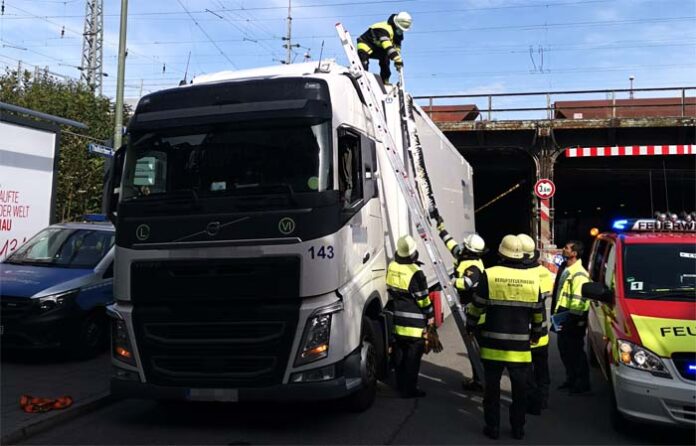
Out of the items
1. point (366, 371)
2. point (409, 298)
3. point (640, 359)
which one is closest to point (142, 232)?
point (366, 371)

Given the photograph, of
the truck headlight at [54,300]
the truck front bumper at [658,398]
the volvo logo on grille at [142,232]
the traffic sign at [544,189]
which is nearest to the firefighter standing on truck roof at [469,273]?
the truck front bumper at [658,398]

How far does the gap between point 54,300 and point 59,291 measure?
137 mm

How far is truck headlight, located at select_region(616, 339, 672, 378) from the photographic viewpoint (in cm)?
498

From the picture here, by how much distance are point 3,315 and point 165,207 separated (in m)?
3.92

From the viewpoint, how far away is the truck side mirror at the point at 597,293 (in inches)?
233

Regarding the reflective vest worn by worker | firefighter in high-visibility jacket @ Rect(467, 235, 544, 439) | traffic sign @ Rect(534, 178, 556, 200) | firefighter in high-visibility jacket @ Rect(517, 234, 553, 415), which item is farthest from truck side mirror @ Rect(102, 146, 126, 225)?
traffic sign @ Rect(534, 178, 556, 200)

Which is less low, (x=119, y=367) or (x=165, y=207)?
(x=165, y=207)

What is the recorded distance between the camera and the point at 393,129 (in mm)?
7602

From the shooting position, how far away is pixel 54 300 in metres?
7.88

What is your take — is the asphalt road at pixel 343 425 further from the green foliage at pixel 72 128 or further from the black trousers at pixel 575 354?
the green foliage at pixel 72 128

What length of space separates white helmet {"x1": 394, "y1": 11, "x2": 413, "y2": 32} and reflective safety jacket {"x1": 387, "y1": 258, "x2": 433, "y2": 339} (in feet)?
11.6

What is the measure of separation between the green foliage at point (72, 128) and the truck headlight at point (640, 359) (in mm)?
16085

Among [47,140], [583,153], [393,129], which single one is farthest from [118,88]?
[583,153]

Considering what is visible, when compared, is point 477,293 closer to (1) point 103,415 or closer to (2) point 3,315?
(1) point 103,415
